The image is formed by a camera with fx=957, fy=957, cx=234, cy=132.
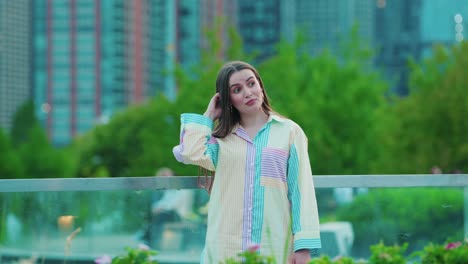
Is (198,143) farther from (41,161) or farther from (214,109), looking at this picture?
(41,161)

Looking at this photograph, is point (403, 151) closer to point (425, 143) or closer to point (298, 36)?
point (425, 143)

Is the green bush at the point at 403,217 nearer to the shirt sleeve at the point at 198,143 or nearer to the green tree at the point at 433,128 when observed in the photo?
the shirt sleeve at the point at 198,143

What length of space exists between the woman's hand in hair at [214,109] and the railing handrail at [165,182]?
0.74m

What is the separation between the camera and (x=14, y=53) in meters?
163

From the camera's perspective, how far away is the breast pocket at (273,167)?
13.8 ft

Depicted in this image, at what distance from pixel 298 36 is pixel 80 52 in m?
114

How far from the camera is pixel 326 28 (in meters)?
171

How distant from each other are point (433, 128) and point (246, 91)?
24660 millimetres

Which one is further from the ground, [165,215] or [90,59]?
[90,59]

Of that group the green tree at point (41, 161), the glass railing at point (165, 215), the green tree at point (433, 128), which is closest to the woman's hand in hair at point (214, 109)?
the glass railing at point (165, 215)

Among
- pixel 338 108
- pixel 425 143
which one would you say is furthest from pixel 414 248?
pixel 338 108

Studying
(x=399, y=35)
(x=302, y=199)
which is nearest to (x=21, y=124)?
(x=399, y=35)

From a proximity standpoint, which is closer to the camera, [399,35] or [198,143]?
[198,143]

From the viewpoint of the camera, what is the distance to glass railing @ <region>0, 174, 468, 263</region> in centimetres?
551
